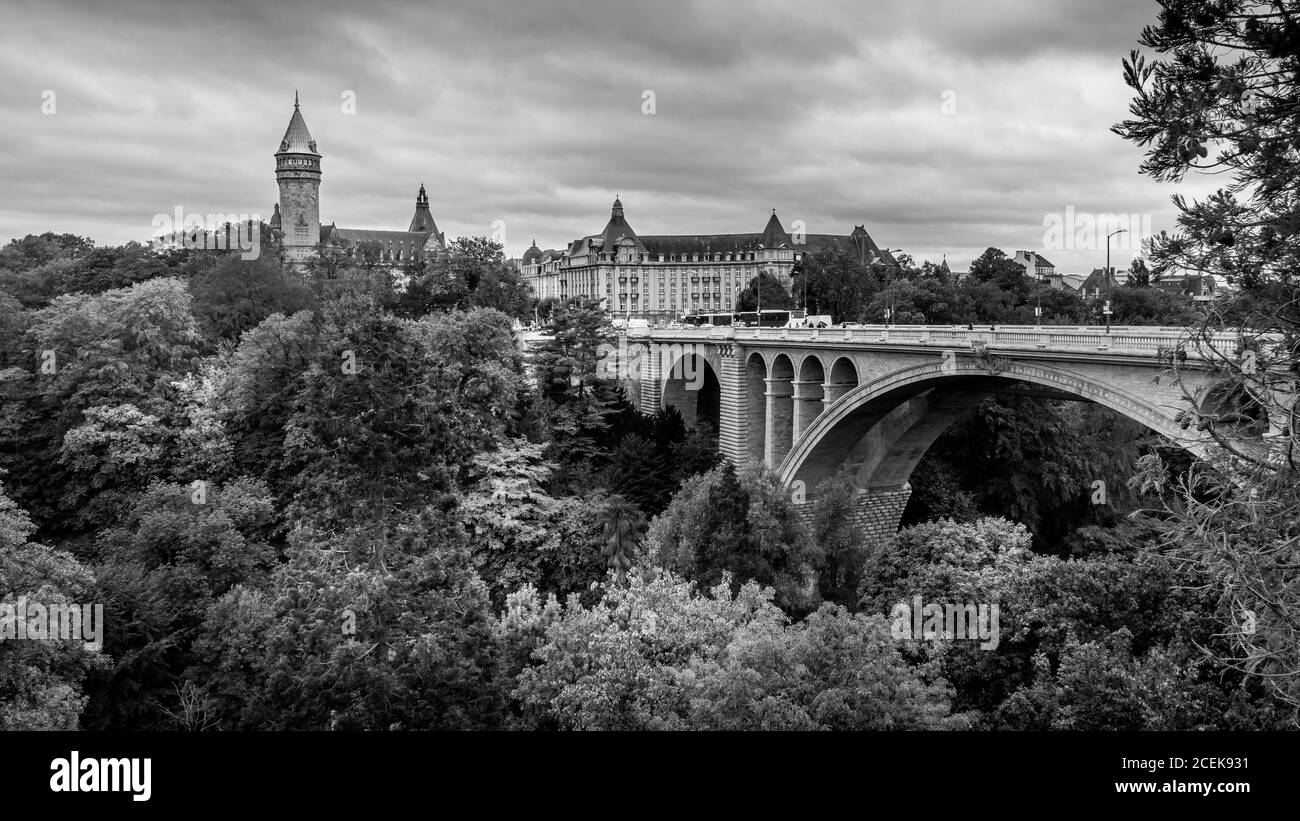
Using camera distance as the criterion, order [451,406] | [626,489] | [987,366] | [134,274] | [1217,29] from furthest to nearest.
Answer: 1. [134,274]
2. [626,489]
3. [451,406]
4. [987,366]
5. [1217,29]

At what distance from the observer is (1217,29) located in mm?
9055

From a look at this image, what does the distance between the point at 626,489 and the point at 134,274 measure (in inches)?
1472

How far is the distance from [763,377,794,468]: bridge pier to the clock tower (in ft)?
323

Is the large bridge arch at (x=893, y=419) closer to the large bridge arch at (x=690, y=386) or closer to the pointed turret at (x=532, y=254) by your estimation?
the large bridge arch at (x=690, y=386)

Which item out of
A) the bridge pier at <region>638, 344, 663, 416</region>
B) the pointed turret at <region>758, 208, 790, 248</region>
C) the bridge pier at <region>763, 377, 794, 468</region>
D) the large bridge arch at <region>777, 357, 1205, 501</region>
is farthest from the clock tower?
the large bridge arch at <region>777, 357, 1205, 501</region>

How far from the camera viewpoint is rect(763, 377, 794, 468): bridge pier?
40.0 meters

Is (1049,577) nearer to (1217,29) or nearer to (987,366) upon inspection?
(987,366)

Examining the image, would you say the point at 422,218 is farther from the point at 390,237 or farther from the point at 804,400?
the point at 804,400

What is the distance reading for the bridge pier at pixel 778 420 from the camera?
39969mm

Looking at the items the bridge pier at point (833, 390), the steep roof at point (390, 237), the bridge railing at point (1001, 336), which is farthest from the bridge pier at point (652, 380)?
the steep roof at point (390, 237)

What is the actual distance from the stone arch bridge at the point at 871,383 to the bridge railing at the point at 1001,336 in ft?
0.16

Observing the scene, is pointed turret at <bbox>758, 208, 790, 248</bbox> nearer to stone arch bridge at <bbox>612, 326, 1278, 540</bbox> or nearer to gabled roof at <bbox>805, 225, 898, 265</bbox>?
gabled roof at <bbox>805, 225, 898, 265</bbox>
